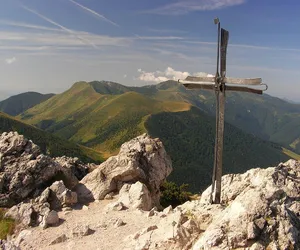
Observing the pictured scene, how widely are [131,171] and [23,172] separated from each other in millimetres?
9272

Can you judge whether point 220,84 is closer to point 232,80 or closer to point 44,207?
point 232,80

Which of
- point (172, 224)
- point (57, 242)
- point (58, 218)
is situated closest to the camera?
point (172, 224)

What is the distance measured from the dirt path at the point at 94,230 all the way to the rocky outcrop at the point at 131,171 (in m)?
3.80

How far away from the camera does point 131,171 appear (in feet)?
93.2

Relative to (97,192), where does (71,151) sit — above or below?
below

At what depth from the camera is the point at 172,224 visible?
1512 cm

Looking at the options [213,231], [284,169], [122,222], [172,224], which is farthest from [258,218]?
[284,169]

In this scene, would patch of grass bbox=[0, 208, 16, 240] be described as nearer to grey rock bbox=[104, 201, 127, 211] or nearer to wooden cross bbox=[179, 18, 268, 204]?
grey rock bbox=[104, 201, 127, 211]

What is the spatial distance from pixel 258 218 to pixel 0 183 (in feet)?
69.4

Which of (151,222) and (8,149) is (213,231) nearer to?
(151,222)

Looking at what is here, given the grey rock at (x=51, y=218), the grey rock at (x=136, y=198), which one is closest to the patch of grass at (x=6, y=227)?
the grey rock at (x=51, y=218)

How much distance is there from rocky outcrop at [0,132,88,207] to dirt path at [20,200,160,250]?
496 cm

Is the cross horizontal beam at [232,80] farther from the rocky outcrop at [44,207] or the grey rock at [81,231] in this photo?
the rocky outcrop at [44,207]

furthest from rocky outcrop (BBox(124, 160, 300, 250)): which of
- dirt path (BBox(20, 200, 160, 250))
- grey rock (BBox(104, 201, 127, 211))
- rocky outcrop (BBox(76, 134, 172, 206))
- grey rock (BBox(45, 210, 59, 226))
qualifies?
rocky outcrop (BBox(76, 134, 172, 206))
